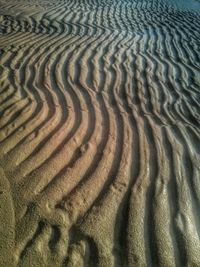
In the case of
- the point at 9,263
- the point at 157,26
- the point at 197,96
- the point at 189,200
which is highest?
the point at 157,26

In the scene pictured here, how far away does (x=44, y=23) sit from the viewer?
26.3 ft

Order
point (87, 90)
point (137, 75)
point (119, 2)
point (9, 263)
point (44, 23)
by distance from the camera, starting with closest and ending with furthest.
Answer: point (9, 263) < point (87, 90) < point (137, 75) < point (44, 23) < point (119, 2)

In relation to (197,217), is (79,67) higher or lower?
higher

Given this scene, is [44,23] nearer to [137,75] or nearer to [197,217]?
[137,75]

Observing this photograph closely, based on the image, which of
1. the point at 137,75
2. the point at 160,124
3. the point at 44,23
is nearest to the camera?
the point at 160,124

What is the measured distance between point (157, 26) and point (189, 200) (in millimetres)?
6804

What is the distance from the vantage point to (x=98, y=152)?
11.4 feet

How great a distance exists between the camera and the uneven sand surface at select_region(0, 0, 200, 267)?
2.50m

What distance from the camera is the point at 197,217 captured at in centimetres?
283

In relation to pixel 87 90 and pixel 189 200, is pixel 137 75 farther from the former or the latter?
pixel 189 200

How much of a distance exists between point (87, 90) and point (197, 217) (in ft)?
9.05

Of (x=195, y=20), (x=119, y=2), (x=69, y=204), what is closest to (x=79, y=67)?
(x=69, y=204)

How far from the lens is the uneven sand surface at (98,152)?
250cm

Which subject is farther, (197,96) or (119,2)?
(119,2)
